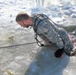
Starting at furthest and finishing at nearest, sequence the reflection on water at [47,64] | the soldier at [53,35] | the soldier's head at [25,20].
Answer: the soldier's head at [25,20] → the soldier at [53,35] → the reflection on water at [47,64]

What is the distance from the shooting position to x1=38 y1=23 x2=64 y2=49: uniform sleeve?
4.77m

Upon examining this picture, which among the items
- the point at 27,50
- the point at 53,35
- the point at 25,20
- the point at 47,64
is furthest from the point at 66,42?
the point at 25,20

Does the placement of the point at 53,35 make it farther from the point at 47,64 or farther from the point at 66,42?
the point at 47,64

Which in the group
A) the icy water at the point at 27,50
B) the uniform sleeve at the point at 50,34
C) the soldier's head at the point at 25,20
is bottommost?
the icy water at the point at 27,50

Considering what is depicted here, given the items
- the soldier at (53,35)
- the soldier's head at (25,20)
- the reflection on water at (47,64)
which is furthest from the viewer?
the soldier's head at (25,20)

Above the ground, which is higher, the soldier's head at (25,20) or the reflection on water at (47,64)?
the soldier's head at (25,20)

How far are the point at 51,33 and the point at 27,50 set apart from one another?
32.7 inches

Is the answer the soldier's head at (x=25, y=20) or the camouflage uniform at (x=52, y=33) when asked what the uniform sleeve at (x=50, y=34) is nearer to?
the camouflage uniform at (x=52, y=33)

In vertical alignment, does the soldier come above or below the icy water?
above

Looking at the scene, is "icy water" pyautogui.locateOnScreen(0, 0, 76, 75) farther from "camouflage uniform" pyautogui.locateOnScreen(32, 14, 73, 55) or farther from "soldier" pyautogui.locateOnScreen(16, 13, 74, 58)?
"camouflage uniform" pyautogui.locateOnScreen(32, 14, 73, 55)

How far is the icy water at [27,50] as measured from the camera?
468 centimetres

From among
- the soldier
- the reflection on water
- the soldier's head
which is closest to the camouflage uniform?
the soldier

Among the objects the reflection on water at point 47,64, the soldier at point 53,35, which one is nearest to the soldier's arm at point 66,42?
the soldier at point 53,35

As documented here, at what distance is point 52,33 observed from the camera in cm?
494
